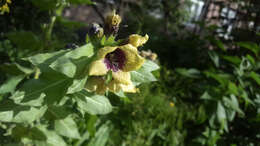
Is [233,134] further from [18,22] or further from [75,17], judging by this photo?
[75,17]

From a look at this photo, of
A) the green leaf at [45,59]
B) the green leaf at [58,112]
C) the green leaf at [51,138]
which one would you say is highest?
the green leaf at [45,59]

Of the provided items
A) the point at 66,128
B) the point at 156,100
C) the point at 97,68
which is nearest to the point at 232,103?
the point at 156,100

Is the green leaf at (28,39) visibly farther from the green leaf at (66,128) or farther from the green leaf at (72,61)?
the green leaf at (72,61)

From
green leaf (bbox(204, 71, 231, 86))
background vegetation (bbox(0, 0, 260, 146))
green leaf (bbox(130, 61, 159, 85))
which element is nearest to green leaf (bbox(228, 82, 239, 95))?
background vegetation (bbox(0, 0, 260, 146))

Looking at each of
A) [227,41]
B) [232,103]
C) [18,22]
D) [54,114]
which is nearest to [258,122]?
[232,103]

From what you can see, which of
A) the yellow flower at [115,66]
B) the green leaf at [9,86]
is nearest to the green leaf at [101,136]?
the green leaf at [9,86]

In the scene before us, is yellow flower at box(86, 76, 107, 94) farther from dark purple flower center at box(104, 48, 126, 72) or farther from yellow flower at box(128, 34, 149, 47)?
yellow flower at box(128, 34, 149, 47)
